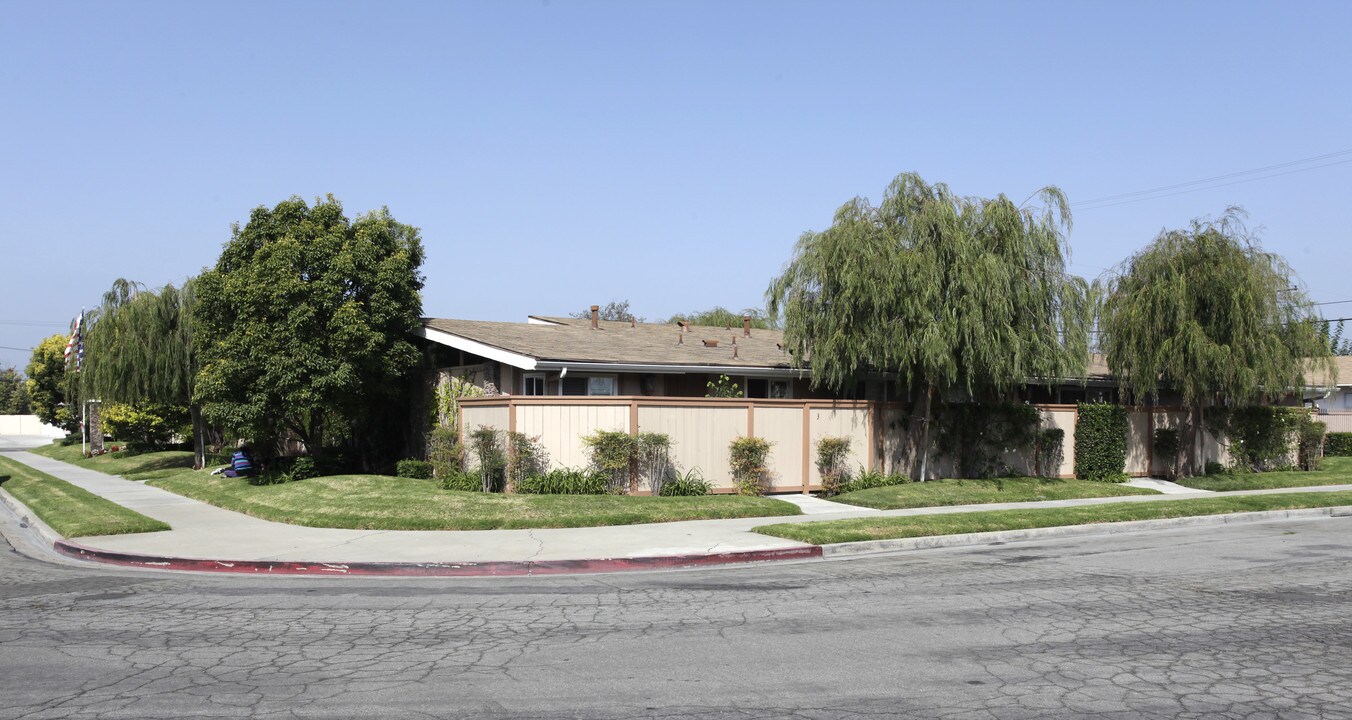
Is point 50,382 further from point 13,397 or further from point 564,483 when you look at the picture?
point 564,483

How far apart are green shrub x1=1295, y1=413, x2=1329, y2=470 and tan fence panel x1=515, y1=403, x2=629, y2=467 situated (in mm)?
20367

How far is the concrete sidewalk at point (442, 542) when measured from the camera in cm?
1377

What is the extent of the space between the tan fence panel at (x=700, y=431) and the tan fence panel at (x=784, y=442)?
52 cm

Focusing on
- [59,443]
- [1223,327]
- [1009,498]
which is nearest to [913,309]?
[1009,498]

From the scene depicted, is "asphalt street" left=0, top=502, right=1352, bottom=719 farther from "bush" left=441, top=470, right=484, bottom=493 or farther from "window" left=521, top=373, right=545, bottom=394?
"window" left=521, top=373, right=545, bottom=394

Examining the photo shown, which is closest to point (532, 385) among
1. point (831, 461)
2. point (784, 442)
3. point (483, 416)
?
point (483, 416)

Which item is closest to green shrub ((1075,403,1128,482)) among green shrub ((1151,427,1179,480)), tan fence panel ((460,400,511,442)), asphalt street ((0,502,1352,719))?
green shrub ((1151,427,1179,480))

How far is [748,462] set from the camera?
20.6 m

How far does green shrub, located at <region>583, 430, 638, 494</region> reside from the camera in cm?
1941

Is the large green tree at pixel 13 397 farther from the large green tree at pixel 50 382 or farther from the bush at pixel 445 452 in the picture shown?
the bush at pixel 445 452

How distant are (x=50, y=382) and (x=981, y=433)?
65048 millimetres

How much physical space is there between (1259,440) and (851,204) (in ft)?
46.9

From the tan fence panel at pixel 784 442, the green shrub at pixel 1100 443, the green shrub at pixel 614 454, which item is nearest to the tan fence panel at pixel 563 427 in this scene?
the green shrub at pixel 614 454

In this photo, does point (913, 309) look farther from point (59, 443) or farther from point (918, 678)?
point (59, 443)
